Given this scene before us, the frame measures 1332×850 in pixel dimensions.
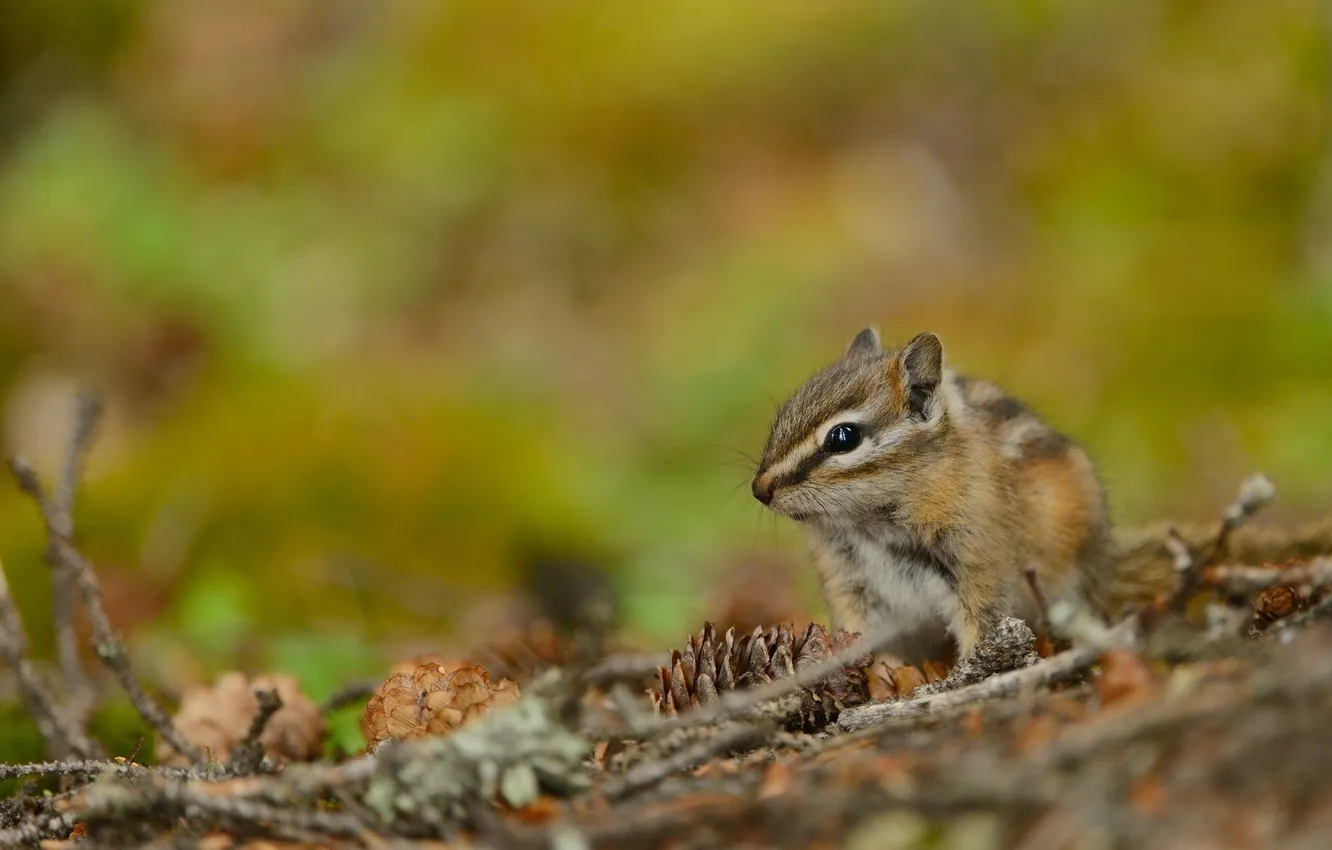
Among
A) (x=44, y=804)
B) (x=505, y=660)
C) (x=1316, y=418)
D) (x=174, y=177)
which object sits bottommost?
(x=44, y=804)

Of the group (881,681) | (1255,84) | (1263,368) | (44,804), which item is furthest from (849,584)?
(1255,84)

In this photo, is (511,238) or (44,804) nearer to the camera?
(44,804)

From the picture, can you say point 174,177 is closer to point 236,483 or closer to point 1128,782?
point 236,483

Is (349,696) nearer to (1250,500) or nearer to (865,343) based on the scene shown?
(865,343)

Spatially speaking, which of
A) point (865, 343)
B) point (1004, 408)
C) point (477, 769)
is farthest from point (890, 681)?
point (865, 343)

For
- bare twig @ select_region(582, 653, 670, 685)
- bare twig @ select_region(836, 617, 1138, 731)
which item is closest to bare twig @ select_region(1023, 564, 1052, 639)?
bare twig @ select_region(836, 617, 1138, 731)

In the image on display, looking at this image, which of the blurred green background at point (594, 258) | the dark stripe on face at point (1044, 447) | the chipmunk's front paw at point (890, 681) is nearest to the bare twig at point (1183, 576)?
the chipmunk's front paw at point (890, 681)
